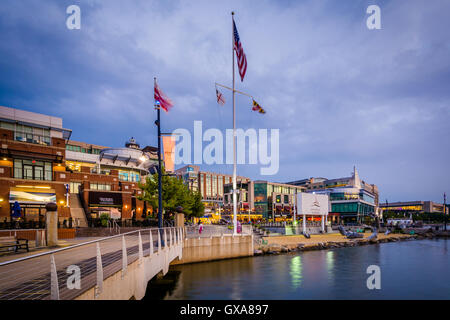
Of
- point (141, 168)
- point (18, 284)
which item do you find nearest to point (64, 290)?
point (18, 284)

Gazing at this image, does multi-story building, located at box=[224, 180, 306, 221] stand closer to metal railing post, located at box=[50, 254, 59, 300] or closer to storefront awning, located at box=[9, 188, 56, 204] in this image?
storefront awning, located at box=[9, 188, 56, 204]

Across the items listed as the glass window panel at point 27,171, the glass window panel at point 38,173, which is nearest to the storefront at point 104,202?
the glass window panel at point 38,173

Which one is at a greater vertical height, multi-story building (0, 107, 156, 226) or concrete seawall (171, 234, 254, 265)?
multi-story building (0, 107, 156, 226)

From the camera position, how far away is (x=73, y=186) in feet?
155

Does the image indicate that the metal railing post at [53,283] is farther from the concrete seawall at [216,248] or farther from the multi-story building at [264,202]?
the multi-story building at [264,202]

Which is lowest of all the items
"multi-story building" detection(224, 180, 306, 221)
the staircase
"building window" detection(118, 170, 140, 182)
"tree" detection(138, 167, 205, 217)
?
"multi-story building" detection(224, 180, 306, 221)

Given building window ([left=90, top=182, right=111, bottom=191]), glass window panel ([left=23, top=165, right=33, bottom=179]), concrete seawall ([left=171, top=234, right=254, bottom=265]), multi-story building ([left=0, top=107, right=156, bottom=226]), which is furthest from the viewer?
building window ([left=90, top=182, right=111, bottom=191])

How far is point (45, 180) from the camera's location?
36.7 metres

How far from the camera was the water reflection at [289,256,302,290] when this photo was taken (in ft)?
75.0

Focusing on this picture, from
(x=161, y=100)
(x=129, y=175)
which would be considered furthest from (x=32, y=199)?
(x=129, y=175)

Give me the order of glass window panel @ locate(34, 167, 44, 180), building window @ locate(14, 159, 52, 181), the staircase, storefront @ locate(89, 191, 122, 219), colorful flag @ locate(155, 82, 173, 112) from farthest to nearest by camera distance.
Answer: storefront @ locate(89, 191, 122, 219) < the staircase < glass window panel @ locate(34, 167, 44, 180) < building window @ locate(14, 159, 52, 181) < colorful flag @ locate(155, 82, 173, 112)

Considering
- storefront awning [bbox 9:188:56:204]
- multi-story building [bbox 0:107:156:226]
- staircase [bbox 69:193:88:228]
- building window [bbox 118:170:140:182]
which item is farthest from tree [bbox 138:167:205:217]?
building window [bbox 118:170:140:182]
